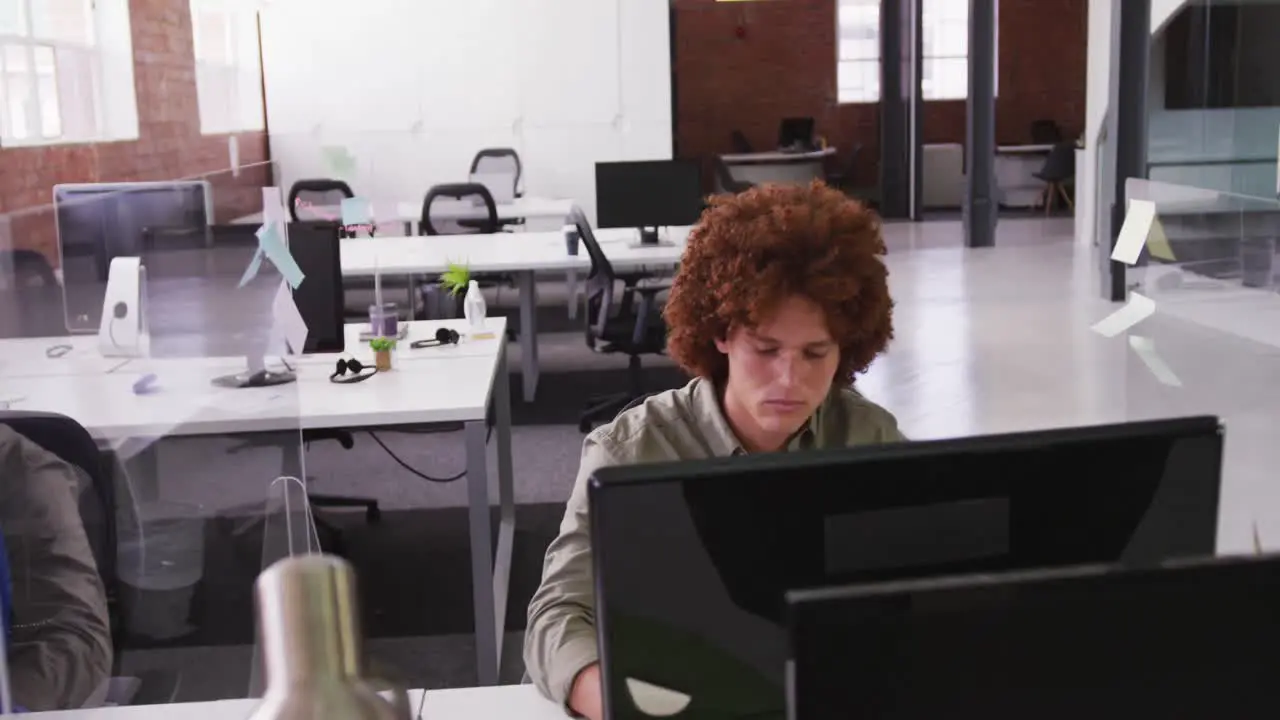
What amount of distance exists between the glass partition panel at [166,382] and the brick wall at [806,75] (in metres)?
12.6

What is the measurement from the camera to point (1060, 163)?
48.2ft

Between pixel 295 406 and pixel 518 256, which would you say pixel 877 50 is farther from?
pixel 295 406

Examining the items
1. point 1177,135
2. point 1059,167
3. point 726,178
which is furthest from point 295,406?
point 1059,167

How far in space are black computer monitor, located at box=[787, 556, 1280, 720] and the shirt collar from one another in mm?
859

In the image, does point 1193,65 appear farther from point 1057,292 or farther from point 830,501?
point 830,501

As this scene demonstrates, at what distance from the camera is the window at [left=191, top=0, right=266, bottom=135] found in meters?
10.8

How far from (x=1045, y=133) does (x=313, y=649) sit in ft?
55.0

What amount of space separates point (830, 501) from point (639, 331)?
16.0ft

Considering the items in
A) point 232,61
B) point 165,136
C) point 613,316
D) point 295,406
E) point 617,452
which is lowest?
point 613,316

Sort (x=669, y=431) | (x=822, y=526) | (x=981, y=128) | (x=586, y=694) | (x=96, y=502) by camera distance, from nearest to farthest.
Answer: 1. (x=822, y=526)
2. (x=586, y=694)
3. (x=669, y=431)
4. (x=96, y=502)
5. (x=981, y=128)

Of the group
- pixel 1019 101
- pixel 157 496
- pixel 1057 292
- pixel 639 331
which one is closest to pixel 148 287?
pixel 157 496

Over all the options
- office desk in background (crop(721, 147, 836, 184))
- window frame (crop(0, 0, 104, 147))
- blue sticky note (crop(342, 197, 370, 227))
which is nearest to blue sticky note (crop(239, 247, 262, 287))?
blue sticky note (crop(342, 197, 370, 227))

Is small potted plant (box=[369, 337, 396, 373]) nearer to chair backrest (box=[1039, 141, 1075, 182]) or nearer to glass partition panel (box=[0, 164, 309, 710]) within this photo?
glass partition panel (box=[0, 164, 309, 710])

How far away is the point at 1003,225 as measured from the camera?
14.1m
